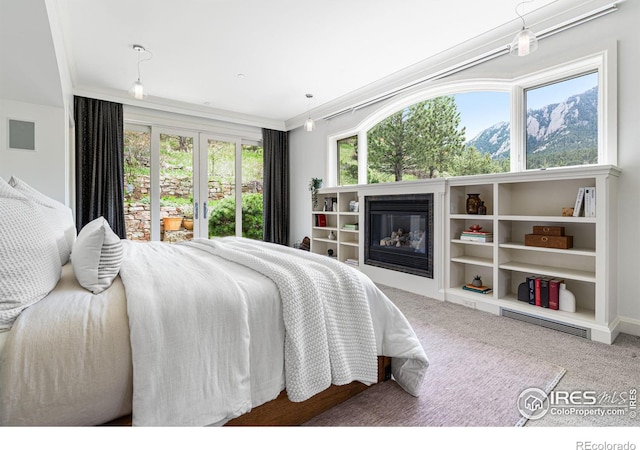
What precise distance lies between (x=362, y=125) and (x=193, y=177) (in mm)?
2872

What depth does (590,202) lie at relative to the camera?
239cm

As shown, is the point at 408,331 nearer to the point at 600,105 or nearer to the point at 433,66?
the point at 600,105

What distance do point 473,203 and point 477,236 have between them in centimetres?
35

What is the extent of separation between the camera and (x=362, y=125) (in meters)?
4.69

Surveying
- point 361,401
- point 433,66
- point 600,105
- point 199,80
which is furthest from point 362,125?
point 361,401

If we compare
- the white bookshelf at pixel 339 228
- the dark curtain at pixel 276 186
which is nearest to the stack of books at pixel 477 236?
the white bookshelf at pixel 339 228

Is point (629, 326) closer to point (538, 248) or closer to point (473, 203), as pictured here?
point (538, 248)

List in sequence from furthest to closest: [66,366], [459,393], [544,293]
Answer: [544,293] → [459,393] → [66,366]

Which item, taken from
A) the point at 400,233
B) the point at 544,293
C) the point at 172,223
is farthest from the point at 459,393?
the point at 172,223

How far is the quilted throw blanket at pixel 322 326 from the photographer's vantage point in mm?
1294

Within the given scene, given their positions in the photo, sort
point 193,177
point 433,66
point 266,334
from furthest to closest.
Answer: point 193,177 → point 433,66 → point 266,334

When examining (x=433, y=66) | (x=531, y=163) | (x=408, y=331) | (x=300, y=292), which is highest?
(x=433, y=66)

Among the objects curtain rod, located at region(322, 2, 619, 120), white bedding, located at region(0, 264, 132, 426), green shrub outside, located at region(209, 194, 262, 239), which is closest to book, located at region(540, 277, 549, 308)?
curtain rod, located at region(322, 2, 619, 120)

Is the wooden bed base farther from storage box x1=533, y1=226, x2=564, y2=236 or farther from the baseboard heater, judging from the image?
storage box x1=533, y1=226, x2=564, y2=236
